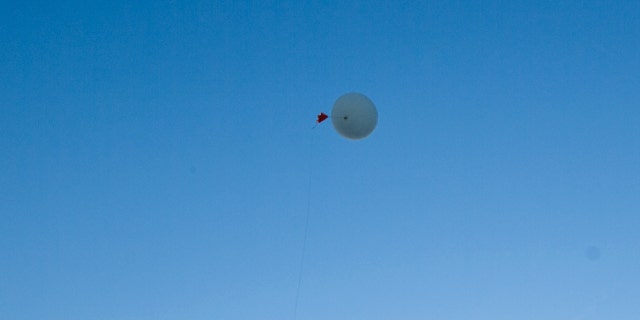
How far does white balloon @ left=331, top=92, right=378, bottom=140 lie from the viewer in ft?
61.6

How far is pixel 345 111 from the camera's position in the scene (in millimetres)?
18797

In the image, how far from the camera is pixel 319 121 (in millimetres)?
18859

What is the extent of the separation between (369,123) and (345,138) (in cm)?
77

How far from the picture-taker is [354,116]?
1878cm

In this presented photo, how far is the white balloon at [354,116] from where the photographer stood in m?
18.8

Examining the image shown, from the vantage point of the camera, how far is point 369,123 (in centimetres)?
1902

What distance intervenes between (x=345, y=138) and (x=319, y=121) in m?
0.89

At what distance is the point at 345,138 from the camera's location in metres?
19.2

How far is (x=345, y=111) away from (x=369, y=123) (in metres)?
0.75
